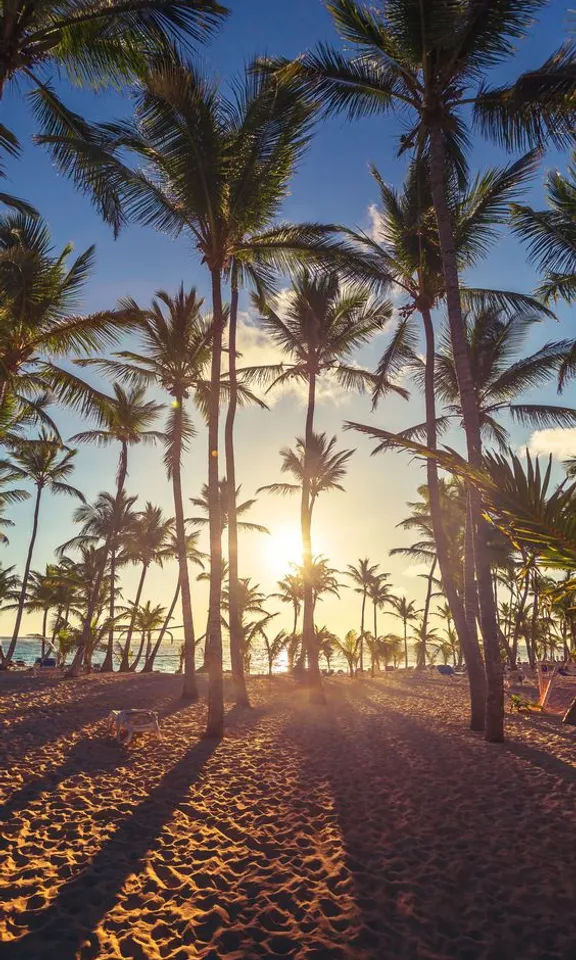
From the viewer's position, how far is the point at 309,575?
15.4 m

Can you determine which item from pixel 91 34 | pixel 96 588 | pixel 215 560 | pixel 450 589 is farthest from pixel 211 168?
pixel 96 588

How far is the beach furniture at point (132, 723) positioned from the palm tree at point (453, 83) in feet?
20.0

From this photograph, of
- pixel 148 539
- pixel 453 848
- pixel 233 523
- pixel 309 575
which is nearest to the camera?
pixel 453 848

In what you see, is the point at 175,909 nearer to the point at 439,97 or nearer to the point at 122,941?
the point at 122,941

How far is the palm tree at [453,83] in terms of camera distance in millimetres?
7406

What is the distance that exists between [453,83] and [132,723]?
1329 centimetres

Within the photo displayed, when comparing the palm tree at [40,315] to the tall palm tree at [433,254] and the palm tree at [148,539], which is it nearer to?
the tall palm tree at [433,254]

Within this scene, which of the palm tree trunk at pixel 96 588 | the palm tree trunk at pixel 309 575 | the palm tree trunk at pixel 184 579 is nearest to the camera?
the palm tree trunk at pixel 184 579

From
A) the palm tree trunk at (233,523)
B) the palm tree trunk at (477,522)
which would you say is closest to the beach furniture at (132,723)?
the palm tree trunk at (233,523)

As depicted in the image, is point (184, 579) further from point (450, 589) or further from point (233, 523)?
point (450, 589)

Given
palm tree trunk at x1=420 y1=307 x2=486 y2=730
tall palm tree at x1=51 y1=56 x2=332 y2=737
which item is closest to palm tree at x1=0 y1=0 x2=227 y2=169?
tall palm tree at x1=51 y1=56 x2=332 y2=737

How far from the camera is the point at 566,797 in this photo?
5422mm

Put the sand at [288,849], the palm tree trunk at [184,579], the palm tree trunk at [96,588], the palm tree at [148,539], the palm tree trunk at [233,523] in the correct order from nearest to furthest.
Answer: the sand at [288,849] < the palm tree trunk at [233,523] < the palm tree trunk at [184,579] < the palm tree trunk at [96,588] < the palm tree at [148,539]

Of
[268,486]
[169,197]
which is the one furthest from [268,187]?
[268,486]
